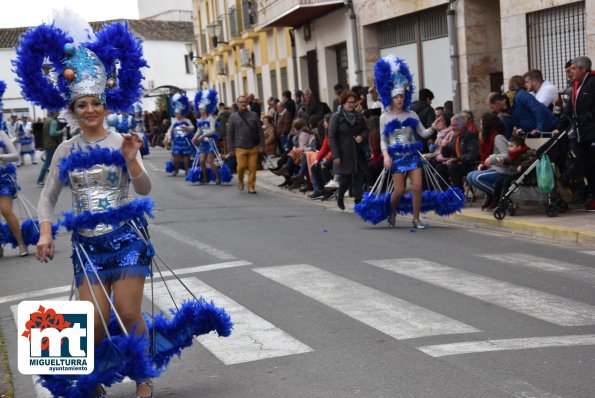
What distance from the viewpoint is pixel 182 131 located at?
27.0 m

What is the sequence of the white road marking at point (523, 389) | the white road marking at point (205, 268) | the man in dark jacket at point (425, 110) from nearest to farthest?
the white road marking at point (523, 389), the white road marking at point (205, 268), the man in dark jacket at point (425, 110)

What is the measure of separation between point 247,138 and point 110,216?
52.1 feet

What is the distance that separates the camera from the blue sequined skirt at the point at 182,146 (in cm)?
2731

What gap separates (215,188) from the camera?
24.0m

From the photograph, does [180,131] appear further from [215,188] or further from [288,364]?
[288,364]

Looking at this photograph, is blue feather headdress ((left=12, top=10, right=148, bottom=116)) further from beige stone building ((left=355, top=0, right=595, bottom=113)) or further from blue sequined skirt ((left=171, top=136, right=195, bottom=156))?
blue sequined skirt ((left=171, top=136, right=195, bottom=156))

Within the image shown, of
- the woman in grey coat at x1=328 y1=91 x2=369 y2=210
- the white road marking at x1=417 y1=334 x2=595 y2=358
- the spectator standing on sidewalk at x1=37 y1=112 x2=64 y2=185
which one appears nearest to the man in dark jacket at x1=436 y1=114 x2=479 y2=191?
the woman in grey coat at x1=328 y1=91 x2=369 y2=210

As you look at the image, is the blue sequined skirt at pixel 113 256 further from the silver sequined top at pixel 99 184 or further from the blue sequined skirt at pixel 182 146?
the blue sequined skirt at pixel 182 146

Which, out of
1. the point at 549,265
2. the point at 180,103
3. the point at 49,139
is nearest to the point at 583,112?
the point at 549,265

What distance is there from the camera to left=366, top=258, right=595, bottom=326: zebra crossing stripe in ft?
26.3

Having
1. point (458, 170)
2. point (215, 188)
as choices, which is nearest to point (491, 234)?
point (458, 170)

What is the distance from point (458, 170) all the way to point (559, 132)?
2531mm

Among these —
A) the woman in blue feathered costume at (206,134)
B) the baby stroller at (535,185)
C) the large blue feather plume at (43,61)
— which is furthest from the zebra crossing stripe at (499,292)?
the woman in blue feathered costume at (206,134)

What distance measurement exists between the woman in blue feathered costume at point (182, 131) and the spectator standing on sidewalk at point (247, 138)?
506 cm
